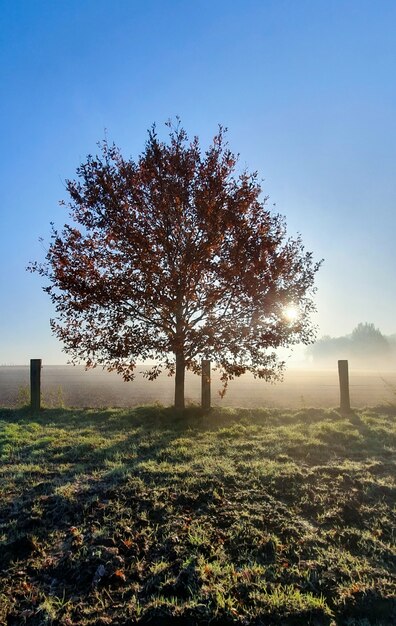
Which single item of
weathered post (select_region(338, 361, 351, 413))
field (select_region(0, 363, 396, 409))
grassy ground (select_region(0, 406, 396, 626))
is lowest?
field (select_region(0, 363, 396, 409))

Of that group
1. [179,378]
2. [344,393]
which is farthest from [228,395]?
[179,378]

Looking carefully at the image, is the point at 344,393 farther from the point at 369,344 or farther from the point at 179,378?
the point at 369,344

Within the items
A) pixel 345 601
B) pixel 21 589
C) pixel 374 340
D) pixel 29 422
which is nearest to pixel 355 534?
pixel 345 601

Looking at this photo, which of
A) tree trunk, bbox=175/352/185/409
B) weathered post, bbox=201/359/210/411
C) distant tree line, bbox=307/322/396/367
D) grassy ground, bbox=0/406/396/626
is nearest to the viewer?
grassy ground, bbox=0/406/396/626

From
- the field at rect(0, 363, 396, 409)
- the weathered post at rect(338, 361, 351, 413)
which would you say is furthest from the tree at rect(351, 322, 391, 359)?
the weathered post at rect(338, 361, 351, 413)

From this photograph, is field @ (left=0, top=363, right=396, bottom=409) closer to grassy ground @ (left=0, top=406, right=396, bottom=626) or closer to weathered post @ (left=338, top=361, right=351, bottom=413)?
weathered post @ (left=338, top=361, right=351, bottom=413)

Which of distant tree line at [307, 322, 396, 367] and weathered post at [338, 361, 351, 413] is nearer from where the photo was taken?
weathered post at [338, 361, 351, 413]

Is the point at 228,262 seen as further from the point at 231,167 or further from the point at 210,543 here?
the point at 210,543

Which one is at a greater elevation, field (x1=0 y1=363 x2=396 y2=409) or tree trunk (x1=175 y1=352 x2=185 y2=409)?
tree trunk (x1=175 y1=352 x2=185 y2=409)

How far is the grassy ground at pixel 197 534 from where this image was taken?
339 cm

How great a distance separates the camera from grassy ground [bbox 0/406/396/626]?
3.39 meters

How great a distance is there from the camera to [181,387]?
1306cm

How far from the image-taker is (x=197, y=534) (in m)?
4.46

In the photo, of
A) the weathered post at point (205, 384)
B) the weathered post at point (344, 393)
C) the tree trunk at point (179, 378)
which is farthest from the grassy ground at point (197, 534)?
the weathered post at point (344, 393)
